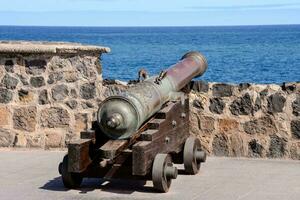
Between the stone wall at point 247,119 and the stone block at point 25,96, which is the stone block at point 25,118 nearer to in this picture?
the stone block at point 25,96

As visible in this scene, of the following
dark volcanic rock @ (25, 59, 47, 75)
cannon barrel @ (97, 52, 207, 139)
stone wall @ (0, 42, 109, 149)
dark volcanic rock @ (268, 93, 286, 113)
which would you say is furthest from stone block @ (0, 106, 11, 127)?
dark volcanic rock @ (268, 93, 286, 113)

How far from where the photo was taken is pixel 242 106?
317 inches

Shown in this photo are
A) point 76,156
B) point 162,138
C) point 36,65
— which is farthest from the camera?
point 36,65

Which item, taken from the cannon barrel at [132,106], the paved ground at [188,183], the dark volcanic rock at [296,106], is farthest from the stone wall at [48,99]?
the dark volcanic rock at [296,106]

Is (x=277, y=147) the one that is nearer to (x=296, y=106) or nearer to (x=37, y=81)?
(x=296, y=106)

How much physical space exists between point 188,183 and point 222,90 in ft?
6.04

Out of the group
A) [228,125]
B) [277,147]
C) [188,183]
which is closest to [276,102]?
[277,147]

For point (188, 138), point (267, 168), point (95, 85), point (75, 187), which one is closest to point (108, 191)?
point (75, 187)

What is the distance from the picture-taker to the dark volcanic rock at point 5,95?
28.3 feet

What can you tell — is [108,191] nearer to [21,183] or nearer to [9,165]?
[21,183]

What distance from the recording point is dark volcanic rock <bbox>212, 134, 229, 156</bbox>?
8.12 m

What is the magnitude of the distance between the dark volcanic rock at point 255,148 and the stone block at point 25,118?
2720mm

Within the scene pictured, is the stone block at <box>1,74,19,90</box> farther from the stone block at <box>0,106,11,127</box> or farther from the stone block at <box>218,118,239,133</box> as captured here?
the stone block at <box>218,118,239,133</box>

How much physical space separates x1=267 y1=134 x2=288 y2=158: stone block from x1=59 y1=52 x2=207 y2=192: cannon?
1.49 metres
